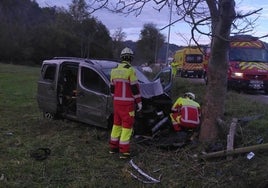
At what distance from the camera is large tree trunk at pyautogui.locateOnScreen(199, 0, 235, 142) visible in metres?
8.01

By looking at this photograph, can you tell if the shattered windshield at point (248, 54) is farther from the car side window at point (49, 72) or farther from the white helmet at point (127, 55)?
the white helmet at point (127, 55)

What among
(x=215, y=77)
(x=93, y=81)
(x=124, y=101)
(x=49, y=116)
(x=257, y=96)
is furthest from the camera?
(x=257, y=96)

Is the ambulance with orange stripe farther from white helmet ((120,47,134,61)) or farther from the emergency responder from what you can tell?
the emergency responder

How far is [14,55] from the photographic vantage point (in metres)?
Answer: 79.1

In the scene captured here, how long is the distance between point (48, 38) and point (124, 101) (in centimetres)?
7456

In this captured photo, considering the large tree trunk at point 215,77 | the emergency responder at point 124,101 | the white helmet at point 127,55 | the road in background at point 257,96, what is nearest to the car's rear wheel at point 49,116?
the emergency responder at point 124,101

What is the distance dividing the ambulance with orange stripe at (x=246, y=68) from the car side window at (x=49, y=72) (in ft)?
35.5

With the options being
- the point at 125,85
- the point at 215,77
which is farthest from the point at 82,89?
the point at 215,77

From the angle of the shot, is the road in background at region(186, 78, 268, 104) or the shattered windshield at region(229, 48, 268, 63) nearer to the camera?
the road in background at region(186, 78, 268, 104)

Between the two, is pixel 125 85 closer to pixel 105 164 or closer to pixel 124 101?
pixel 124 101

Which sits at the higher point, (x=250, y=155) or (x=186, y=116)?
(x=186, y=116)

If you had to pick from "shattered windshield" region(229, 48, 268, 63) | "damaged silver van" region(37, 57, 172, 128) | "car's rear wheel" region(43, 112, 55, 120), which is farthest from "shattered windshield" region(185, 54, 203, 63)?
"car's rear wheel" region(43, 112, 55, 120)

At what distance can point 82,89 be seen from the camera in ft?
36.1

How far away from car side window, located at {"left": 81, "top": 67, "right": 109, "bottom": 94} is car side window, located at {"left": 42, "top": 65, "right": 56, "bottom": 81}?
1.45 metres
